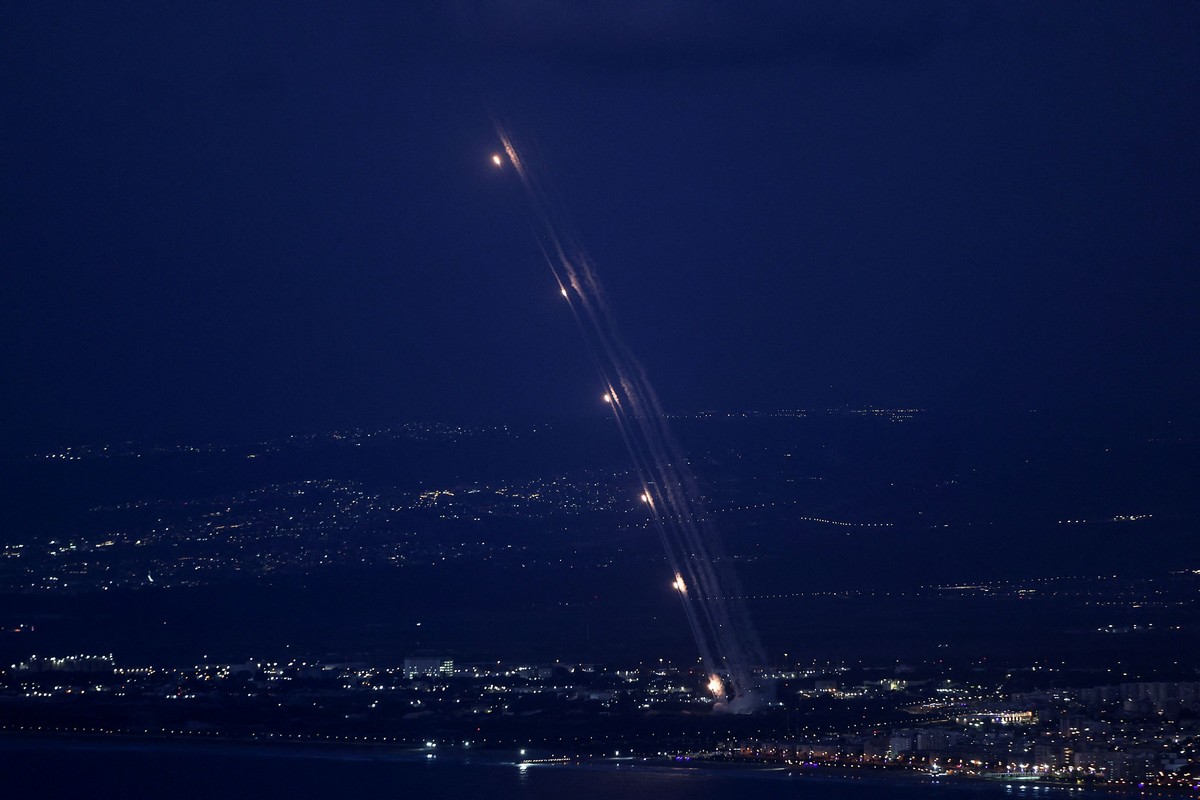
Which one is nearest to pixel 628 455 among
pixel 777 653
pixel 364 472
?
pixel 364 472

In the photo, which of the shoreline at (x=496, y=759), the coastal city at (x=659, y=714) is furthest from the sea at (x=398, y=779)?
the coastal city at (x=659, y=714)

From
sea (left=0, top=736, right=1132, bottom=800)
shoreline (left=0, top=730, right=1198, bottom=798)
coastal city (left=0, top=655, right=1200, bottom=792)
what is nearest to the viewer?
sea (left=0, top=736, right=1132, bottom=800)

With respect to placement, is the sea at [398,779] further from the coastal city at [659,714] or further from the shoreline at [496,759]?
the coastal city at [659,714]

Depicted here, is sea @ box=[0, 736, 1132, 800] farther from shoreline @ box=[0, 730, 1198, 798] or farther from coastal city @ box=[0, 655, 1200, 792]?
coastal city @ box=[0, 655, 1200, 792]

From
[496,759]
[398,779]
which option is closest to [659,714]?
[496,759]

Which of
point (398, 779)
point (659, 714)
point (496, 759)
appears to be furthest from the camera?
point (659, 714)

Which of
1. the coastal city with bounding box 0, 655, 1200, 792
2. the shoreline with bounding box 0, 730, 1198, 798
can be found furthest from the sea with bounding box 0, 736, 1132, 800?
the coastal city with bounding box 0, 655, 1200, 792

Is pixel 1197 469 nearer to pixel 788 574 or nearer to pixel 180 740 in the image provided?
pixel 788 574

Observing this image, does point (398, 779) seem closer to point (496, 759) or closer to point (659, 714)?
point (496, 759)
